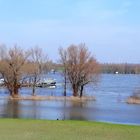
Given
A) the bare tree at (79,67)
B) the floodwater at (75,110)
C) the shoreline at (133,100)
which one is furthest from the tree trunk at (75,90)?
the shoreline at (133,100)

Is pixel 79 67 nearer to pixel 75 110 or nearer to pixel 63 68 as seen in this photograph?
pixel 63 68

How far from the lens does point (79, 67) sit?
222 feet

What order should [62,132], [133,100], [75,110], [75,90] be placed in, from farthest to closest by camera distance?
[75,90], [133,100], [75,110], [62,132]

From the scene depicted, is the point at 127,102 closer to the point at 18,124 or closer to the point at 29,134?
the point at 18,124

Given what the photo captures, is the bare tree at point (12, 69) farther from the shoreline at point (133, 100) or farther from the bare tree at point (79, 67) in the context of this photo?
the shoreline at point (133, 100)

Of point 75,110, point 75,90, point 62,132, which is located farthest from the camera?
point 75,90

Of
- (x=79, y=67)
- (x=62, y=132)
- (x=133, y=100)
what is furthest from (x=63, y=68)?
(x=62, y=132)

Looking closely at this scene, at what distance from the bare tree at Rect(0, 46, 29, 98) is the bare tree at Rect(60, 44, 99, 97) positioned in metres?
6.79

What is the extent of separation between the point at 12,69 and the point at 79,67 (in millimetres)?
10316

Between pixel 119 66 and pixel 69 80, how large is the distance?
10883 cm

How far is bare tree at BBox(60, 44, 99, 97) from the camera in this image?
220 feet

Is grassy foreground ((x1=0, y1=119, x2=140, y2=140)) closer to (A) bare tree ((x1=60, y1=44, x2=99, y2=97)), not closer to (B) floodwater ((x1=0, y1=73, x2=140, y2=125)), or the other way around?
(B) floodwater ((x1=0, y1=73, x2=140, y2=125))

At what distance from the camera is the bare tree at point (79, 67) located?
67.1 meters

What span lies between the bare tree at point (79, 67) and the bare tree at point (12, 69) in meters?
6.79
